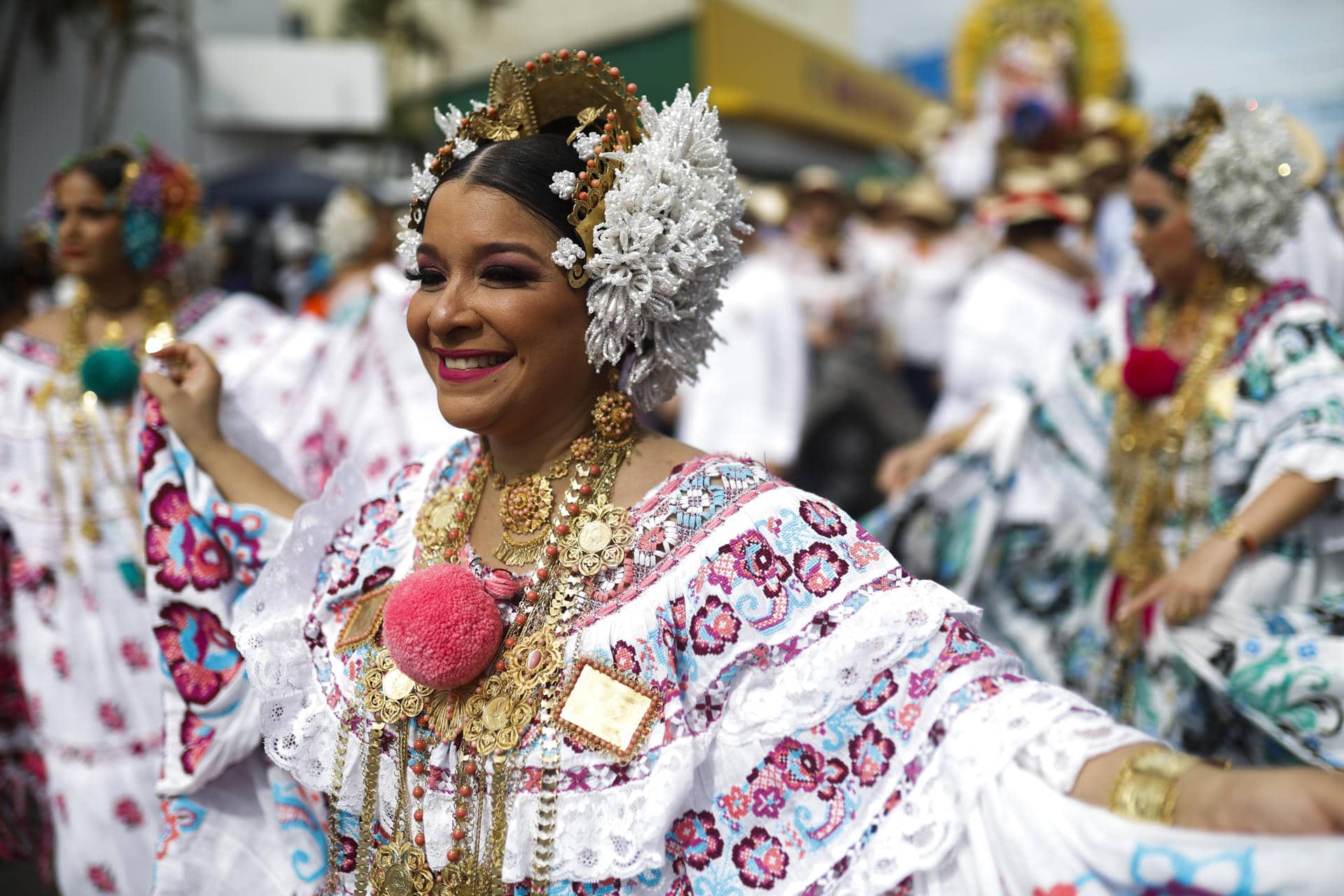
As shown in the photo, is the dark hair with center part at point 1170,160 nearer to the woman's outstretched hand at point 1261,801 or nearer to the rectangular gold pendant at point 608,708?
the woman's outstretched hand at point 1261,801

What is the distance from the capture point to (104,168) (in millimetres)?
3248

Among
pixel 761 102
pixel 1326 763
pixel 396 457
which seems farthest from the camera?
pixel 761 102

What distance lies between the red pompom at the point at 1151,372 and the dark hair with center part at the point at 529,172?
84.4 inches

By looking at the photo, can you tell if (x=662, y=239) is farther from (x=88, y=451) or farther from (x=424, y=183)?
(x=88, y=451)

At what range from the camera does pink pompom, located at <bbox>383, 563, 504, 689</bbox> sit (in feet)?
5.37

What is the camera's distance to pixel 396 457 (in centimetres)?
374

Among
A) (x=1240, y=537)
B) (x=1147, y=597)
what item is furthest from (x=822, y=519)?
(x=1240, y=537)

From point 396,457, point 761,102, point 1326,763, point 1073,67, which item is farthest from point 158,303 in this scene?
point 761,102

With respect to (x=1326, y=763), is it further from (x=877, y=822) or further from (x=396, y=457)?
(x=396, y=457)

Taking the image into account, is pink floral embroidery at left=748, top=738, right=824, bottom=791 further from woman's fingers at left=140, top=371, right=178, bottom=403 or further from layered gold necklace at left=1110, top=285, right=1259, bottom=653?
layered gold necklace at left=1110, top=285, right=1259, bottom=653

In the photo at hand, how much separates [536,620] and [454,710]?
197 mm

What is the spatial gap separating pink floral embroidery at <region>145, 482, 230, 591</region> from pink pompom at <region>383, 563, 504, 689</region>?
0.70 meters

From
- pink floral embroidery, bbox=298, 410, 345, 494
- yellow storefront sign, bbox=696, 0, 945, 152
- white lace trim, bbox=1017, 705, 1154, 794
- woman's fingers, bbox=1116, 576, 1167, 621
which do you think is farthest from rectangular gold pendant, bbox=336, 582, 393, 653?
yellow storefront sign, bbox=696, 0, 945, 152

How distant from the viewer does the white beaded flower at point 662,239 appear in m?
1.71
